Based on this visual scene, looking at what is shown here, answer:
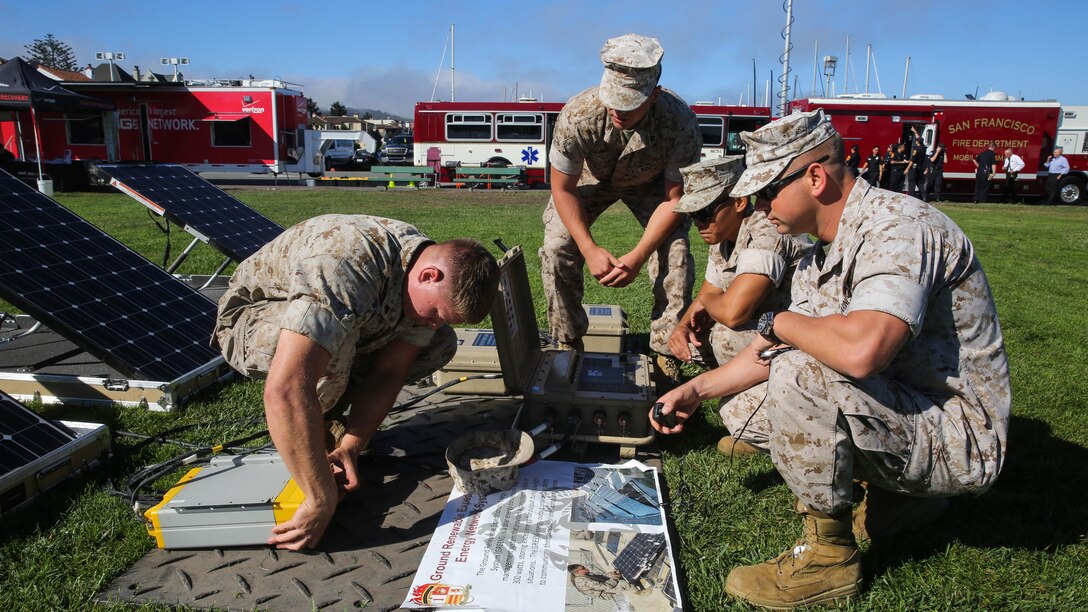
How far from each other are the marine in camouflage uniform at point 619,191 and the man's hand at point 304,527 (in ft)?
7.22

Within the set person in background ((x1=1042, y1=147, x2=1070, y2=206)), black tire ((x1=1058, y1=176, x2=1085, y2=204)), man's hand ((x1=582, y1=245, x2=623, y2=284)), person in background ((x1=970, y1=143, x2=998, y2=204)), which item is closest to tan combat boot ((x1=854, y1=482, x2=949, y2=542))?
man's hand ((x1=582, y1=245, x2=623, y2=284))

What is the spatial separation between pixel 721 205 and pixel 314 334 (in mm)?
2098

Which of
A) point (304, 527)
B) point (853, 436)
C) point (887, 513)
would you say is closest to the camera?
point (853, 436)

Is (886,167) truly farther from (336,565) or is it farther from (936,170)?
(336,565)

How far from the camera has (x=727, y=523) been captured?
2826mm

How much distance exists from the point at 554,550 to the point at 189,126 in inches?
1033

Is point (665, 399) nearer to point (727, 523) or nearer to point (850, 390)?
point (727, 523)

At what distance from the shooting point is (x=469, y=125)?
2597 centimetres

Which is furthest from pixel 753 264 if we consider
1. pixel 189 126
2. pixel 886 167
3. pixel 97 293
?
pixel 189 126

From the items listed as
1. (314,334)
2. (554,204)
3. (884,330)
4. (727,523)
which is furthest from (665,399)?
(554,204)

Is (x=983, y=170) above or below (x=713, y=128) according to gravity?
below

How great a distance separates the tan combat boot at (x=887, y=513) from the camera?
2.65 metres

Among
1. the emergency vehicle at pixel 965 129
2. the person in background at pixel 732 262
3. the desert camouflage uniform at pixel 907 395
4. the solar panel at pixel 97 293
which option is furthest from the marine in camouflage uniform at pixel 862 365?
the emergency vehicle at pixel 965 129

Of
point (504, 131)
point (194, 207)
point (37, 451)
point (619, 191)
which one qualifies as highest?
point (504, 131)
